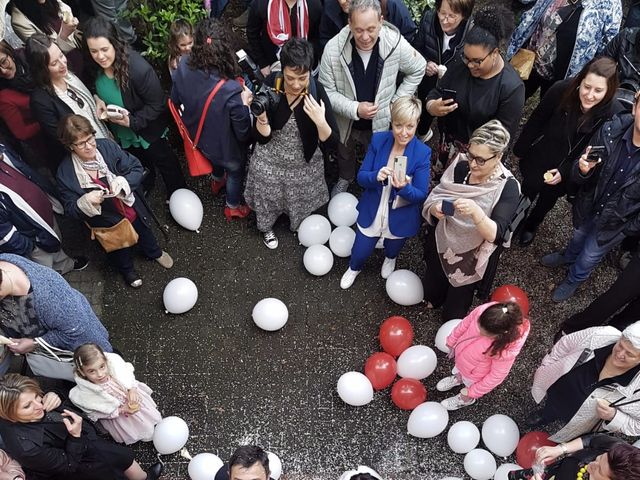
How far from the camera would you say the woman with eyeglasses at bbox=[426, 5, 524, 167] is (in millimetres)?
3322

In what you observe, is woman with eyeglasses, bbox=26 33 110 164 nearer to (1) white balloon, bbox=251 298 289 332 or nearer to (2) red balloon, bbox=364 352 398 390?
(1) white balloon, bbox=251 298 289 332

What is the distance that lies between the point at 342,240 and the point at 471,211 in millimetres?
1418

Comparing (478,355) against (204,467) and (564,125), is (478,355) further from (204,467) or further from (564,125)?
(204,467)

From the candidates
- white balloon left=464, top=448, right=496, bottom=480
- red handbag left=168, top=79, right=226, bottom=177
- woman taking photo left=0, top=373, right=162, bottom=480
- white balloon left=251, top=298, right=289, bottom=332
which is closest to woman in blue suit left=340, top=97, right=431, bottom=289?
white balloon left=251, top=298, right=289, bottom=332

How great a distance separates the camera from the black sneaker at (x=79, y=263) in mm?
4254

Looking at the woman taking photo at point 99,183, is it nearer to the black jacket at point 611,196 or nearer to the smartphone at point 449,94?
the smartphone at point 449,94

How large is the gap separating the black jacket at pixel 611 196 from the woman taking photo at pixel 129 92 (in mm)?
2864

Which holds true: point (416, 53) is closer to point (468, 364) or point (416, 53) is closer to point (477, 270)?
point (477, 270)

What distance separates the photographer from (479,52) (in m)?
3.28

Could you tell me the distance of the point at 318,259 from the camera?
415 centimetres

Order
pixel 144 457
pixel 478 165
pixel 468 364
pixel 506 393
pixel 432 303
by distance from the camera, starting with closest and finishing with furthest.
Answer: pixel 478 165, pixel 468 364, pixel 144 457, pixel 506 393, pixel 432 303

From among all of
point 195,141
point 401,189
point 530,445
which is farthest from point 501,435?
point 195,141

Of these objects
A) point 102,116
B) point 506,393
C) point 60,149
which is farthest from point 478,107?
point 60,149

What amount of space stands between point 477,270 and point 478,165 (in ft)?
2.40
